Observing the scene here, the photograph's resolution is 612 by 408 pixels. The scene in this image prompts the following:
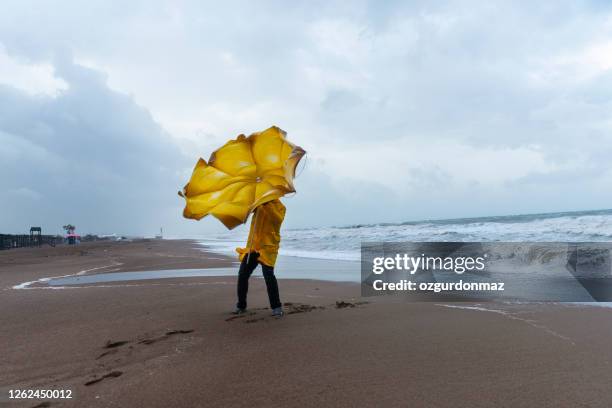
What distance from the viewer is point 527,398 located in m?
2.64

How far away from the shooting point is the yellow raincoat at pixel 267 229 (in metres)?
5.12

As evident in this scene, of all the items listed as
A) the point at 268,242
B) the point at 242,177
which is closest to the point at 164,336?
the point at 268,242

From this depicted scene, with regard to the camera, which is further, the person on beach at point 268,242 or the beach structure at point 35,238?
the beach structure at point 35,238

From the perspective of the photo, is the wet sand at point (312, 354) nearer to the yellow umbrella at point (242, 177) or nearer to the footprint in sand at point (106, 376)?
the footprint in sand at point (106, 376)

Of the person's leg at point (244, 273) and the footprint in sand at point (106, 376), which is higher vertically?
the person's leg at point (244, 273)

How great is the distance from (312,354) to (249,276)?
193cm

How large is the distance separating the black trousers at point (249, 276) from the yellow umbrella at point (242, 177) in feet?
1.69

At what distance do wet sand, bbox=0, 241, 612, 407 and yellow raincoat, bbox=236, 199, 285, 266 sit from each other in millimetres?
745

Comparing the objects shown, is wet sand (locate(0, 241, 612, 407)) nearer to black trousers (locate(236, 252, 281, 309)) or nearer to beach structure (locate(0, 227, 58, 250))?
black trousers (locate(236, 252, 281, 309))

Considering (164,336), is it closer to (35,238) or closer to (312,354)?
(312,354)

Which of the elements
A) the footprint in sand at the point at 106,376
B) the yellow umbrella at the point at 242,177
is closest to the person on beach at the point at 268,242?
the yellow umbrella at the point at 242,177

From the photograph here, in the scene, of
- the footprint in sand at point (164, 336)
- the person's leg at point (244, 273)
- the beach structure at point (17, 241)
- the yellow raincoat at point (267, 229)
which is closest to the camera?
the footprint in sand at point (164, 336)

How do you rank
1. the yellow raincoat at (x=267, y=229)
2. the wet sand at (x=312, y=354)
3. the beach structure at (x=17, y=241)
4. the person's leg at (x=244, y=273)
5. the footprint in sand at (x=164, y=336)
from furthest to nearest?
1. the beach structure at (x=17, y=241)
2. the person's leg at (x=244, y=273)
3. the yellow raincoat at (x=267, y=229)
4. the footprint in sand at (x=164, y=336)
5. the wet sand at (x=312, y=354)

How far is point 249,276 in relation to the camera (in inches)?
210
